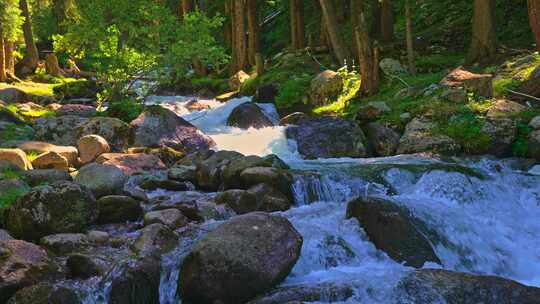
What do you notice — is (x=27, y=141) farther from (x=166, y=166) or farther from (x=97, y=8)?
(x=97, y=8)

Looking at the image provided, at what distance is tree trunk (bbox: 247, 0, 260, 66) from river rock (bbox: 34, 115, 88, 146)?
14.8m

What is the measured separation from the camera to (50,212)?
8.25m

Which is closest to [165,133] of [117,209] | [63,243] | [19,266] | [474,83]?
[117,209]

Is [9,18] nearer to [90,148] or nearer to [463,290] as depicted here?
[90,148]

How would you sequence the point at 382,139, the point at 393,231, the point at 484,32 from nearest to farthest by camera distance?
the point at 393,231
the point at 382,139
the point at 484,32

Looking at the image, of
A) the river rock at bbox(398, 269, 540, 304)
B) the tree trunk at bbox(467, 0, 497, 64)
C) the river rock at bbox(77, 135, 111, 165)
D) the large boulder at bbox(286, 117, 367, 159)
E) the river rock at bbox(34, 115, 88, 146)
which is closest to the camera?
the river rock at bbox(398, 269, 540, 304)

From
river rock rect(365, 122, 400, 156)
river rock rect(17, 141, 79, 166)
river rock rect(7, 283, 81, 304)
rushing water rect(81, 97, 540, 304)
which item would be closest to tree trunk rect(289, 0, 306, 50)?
river rock rect(365, 122, 400, 156)

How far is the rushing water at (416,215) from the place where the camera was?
7316 mm

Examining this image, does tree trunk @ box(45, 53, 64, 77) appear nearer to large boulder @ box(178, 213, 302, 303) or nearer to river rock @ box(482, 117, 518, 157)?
river rock @ box(482, 117, 518, 157)

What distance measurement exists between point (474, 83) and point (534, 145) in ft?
9.75

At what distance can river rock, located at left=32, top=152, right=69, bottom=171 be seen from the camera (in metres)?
12.5

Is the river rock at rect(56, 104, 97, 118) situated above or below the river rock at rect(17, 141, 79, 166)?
above

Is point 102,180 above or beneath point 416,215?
above

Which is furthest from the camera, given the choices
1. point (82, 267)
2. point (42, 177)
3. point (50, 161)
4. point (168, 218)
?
point (50, 161)
